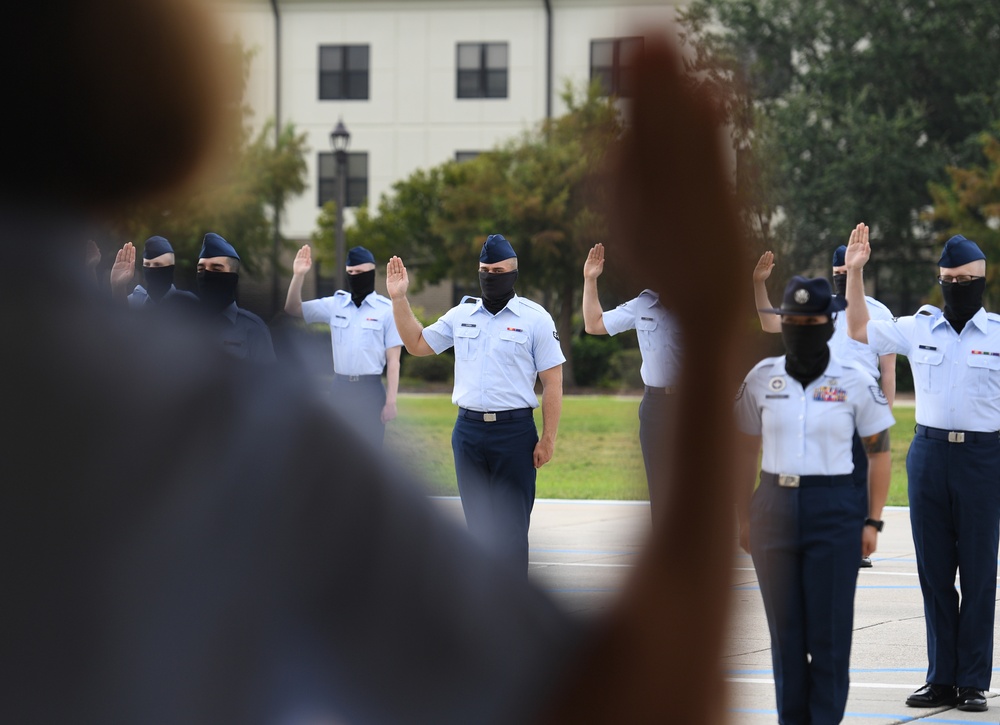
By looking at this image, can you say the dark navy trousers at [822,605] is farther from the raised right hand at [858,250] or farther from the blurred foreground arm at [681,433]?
the blurred foreground arm at [681,433]

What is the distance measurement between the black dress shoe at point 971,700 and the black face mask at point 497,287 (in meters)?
2.14

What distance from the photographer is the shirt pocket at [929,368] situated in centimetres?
510

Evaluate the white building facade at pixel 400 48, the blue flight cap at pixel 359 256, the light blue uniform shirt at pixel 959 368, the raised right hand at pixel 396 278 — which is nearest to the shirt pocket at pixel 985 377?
the light blue uniform shirt at pixel 959 368

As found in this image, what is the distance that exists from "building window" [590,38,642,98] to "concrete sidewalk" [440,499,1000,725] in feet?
0.68

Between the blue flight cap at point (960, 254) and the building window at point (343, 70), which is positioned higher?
the building window at point (343, 70)

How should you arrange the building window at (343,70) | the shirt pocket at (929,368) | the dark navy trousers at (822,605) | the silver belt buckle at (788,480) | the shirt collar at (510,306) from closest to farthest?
the building window at (343,70)
the silver belt buckle at (788,480)
the dark navy trousers at (822,605)
the shirt pocket at (929,368)
the shirt collar at (510,306)

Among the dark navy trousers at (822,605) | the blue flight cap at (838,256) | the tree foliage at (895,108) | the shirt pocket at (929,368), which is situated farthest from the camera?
the tree foliage at (895,108)

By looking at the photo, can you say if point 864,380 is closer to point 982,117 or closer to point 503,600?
point 503,600

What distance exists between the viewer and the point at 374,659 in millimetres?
687

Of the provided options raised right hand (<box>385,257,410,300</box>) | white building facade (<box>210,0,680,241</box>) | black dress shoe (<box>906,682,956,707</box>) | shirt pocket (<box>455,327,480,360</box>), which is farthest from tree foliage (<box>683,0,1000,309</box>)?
white building facade (<box>210,0,680,241</box>)

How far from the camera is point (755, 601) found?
36.2 inches

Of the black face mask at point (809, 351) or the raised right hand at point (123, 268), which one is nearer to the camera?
the raised right hand at point (123, 268)

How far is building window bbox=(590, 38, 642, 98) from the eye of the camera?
651 millimetres

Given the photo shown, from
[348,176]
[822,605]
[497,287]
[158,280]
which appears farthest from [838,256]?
[158,280]
